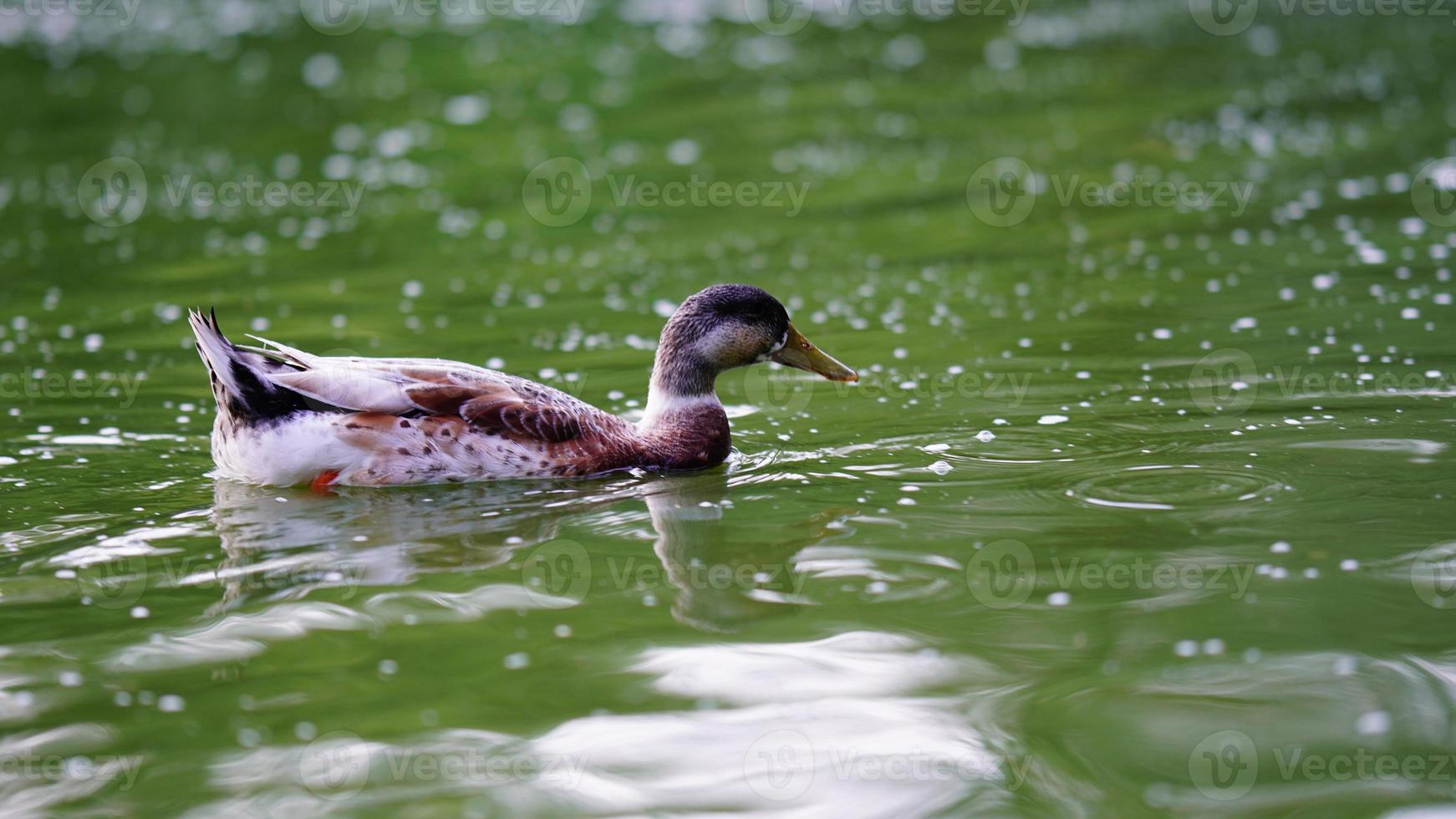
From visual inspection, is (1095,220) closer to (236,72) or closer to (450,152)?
(450,152)

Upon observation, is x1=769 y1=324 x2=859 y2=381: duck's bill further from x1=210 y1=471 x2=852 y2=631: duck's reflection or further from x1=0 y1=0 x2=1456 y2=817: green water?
x1=210 y1=471 x2=852 y2=631: duck's reflection

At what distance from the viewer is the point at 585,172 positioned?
19.4 metres

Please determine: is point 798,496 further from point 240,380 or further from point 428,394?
point 240,380

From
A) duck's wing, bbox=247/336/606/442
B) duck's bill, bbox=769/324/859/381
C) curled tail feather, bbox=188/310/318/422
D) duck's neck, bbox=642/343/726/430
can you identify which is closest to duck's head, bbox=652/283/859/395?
duck's neck, bbox=642/343/726/430

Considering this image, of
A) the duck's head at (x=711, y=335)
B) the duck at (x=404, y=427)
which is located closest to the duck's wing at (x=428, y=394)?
the duck at (x=404, y=427)

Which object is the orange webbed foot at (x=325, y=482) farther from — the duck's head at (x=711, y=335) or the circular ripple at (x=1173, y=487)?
Result: the circular ripple at (x=1173, y=487)

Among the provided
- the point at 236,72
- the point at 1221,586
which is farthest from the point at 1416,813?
the point at 236,72

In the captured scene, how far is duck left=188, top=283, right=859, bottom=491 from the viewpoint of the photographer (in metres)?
8.89

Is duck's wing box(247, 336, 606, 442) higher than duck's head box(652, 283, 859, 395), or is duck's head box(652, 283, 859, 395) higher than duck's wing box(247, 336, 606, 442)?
duck's head box(652, 283, 859, 395)

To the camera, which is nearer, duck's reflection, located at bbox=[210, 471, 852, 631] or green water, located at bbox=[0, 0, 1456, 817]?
green water, located at bbox=[0, 0, 1456, 817]

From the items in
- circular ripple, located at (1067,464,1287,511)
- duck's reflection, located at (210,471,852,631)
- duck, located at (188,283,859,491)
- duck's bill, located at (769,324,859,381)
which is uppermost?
duck's bill, located at (769,324,859,381)

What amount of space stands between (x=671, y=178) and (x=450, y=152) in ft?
11.7

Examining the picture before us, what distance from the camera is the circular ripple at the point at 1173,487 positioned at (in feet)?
27.9

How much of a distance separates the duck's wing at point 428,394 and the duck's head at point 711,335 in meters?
0.75
